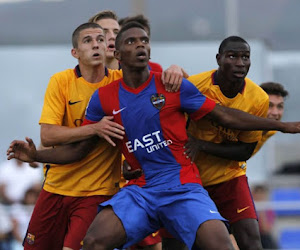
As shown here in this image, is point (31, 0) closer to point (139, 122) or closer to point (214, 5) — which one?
point (214, 5)

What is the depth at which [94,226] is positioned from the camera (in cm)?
636

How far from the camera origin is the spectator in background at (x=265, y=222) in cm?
1177

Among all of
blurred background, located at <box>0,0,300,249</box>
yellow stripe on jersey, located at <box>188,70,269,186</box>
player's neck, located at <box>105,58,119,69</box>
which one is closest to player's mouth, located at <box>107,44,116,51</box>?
player's neck, located at <box>105,58,119,69</box>

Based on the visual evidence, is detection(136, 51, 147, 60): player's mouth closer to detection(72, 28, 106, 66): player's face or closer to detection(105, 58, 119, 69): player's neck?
detection(72, 28, 106, 66): player's face

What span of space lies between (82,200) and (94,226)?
842 mm

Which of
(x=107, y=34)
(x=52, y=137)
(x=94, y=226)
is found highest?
(x=107, y=34)

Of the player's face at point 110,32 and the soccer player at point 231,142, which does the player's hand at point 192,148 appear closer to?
the soccer player at point 231,142

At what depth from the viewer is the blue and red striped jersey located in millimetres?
6613

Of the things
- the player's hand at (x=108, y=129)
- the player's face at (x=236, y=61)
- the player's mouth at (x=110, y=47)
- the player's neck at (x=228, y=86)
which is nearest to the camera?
the player's hand at (x=108, y=129)

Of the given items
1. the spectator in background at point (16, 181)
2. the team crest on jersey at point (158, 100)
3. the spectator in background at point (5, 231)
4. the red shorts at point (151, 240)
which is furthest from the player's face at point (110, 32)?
the spectator in background at point (16, 181)

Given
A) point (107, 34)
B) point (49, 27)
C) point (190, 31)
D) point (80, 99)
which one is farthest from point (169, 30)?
point (80, 99)

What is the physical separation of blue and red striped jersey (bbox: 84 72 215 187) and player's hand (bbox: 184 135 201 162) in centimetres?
6

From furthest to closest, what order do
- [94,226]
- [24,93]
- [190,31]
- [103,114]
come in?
[190,31], [24,93], [103,114], [94,226]

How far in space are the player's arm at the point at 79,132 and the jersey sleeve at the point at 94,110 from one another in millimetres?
80
